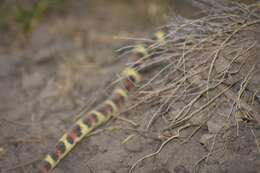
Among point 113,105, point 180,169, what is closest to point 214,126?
point 180,169

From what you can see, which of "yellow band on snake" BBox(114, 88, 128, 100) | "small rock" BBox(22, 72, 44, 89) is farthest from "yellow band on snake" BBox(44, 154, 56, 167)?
"small rock" BBox(22, 72, 44, 89)

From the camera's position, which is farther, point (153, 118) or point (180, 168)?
point (153, 118)

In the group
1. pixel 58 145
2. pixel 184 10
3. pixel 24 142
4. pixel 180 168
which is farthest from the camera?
pixel 184 10

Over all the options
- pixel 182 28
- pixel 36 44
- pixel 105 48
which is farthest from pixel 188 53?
pixel 36 44

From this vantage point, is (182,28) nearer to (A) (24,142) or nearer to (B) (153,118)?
(B) (153,118)

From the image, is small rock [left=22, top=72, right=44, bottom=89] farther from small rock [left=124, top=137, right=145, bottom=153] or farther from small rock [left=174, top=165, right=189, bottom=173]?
small rock [left=174, top=165, right=189, bottom=173]

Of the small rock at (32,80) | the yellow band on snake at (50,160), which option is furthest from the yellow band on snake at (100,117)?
the small rock at (32,80)

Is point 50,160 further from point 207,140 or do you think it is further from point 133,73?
point 207,140
